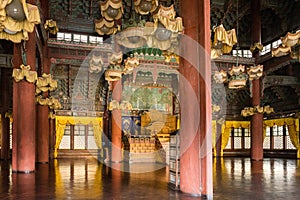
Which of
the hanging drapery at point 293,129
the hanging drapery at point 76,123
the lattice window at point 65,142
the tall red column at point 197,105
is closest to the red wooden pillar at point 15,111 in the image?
the tall red column at point 197,105

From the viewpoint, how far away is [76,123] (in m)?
18.3

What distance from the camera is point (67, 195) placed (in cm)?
593

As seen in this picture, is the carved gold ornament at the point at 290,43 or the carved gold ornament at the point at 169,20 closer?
the carved gold ornament at the point at 169,20

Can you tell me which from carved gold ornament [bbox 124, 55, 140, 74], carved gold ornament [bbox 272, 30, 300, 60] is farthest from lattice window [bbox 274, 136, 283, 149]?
carved gold ornament [bbox 124, 55, 140, 74]

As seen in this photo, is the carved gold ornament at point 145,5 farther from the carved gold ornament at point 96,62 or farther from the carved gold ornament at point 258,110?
the carved gold ornament at point 258,110

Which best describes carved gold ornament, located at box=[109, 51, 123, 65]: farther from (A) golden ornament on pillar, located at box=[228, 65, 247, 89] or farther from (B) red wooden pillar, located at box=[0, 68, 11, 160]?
(B) red wooden pillar, located at box=[0, 68, 11, 160]

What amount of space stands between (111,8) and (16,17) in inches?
115

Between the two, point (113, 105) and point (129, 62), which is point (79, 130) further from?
point (129, 62)

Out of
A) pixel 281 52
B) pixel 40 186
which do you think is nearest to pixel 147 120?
pixel 281 52

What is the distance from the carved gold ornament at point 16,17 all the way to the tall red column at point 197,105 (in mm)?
2839

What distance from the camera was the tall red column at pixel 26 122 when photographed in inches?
382

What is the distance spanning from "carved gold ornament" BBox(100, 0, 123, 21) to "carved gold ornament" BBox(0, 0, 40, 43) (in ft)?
8.04

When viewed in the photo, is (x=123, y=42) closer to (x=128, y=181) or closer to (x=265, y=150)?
(x=128, y=181)

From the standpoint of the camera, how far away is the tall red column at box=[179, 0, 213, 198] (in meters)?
6.09
